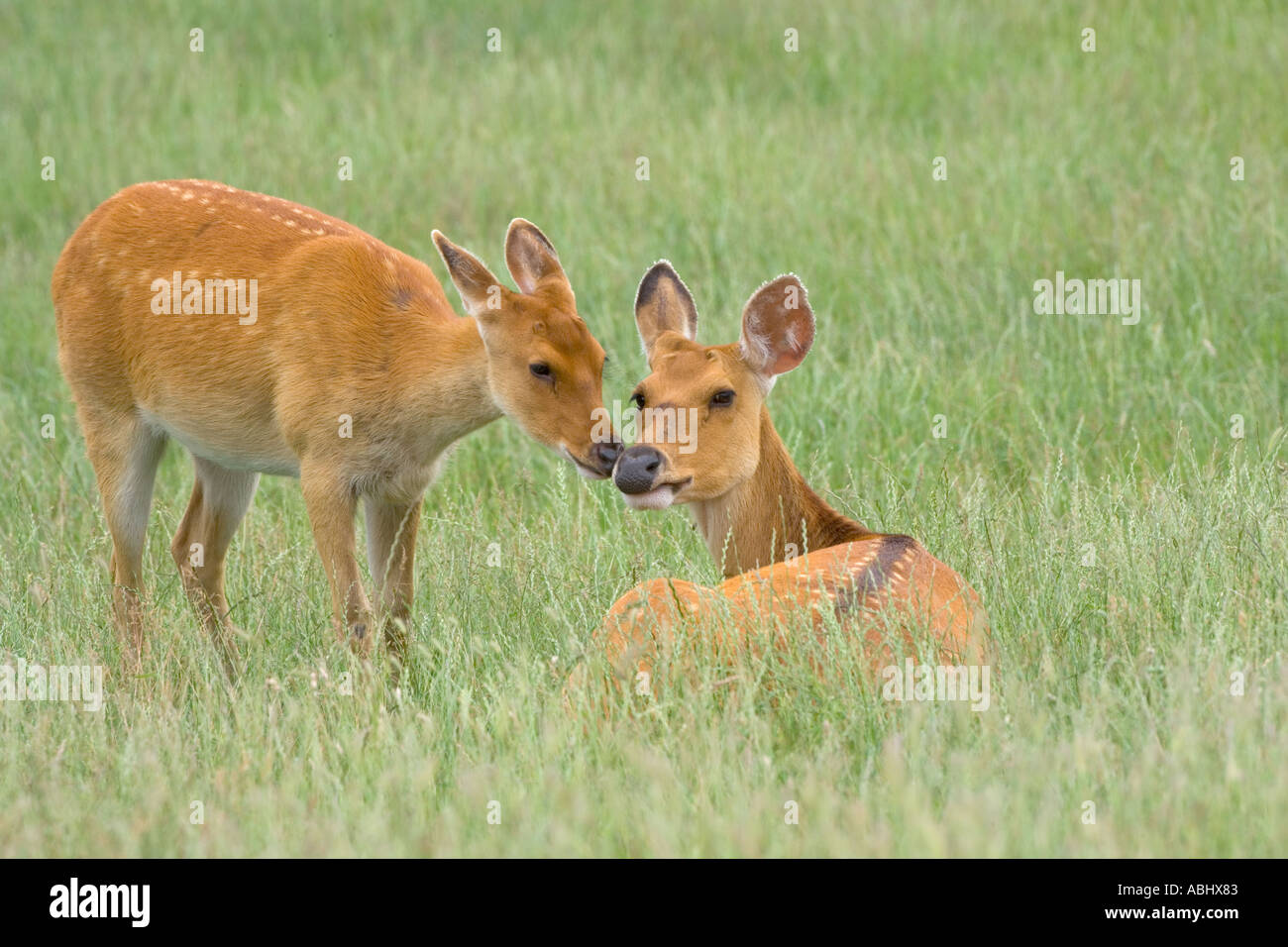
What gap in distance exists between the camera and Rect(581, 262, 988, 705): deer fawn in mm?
5020

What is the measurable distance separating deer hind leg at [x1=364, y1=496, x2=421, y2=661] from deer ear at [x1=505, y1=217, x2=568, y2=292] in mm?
879

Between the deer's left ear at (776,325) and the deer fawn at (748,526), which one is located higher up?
the deer's left ear at (776,325)

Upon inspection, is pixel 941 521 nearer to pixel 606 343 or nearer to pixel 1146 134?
pixel 606 343

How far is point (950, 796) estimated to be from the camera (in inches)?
163

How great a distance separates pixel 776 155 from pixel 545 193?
1577 mm

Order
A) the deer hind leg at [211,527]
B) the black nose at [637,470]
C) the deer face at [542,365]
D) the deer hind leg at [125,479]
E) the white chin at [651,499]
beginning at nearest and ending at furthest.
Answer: the black nose at [637,470] < the white chin at [651,499] < the deer face at [542,365] < the deer hind leg at [125,479] < the deer hind leg at [211,527]

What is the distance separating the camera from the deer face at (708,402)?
5.62 meters

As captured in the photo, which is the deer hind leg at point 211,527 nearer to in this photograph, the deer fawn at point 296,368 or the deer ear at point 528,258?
the deer fawn at point 296,368

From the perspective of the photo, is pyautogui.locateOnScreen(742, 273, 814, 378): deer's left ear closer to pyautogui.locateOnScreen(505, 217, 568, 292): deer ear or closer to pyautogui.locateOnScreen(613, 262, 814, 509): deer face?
pyautogui.locateOnScreen(613, 262, 814, 509): deer face

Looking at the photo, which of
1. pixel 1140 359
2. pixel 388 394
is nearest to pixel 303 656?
pixel 388 394

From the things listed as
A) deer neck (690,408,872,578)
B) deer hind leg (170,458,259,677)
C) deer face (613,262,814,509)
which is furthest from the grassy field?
deer face (613,262,814,509)

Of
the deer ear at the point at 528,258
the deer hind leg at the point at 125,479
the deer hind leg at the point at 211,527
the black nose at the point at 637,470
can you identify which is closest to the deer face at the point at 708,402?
the black nose at the point at 637,470

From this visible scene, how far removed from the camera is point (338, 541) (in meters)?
6.09

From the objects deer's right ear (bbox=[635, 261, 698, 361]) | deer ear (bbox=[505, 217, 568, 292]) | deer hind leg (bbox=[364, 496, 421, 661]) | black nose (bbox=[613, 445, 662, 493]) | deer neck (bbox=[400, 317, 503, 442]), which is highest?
deer ear (bbox=[505, 217, 568, 292])
